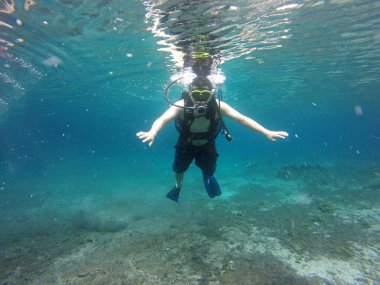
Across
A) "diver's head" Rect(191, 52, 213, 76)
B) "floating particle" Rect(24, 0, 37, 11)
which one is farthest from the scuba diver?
"diver's head" Rect(191, 52, 213, 76)

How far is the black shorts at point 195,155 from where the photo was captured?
6.70m

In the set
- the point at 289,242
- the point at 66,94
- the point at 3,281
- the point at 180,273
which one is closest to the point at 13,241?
the point at 3,281

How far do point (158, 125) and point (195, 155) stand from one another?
2079mm

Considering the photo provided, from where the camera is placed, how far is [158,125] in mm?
5285

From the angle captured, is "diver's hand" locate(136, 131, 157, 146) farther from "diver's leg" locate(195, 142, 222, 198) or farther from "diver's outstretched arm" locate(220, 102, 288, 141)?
"diver's leg" locate(195, 142, 222, 198)

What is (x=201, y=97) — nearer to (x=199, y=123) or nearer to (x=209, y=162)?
(x=199, y=123)

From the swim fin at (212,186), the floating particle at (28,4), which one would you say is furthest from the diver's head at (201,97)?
the floating particle at (28,4)

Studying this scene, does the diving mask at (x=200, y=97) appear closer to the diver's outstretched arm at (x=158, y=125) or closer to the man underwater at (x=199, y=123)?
the man underwater at (x=199, y=123)

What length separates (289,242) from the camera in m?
8.27

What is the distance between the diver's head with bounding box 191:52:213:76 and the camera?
15.0 m

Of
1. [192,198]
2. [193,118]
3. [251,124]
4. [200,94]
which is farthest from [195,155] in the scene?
[192,198]

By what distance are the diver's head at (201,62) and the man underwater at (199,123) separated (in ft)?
31.6

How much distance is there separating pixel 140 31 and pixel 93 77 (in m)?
12.3

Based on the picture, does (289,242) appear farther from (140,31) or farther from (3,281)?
(140,31)
